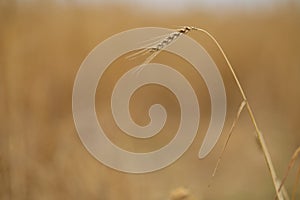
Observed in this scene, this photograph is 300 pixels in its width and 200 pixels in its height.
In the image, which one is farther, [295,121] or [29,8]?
[295,121]

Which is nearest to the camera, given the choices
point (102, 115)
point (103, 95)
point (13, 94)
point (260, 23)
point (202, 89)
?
point (13, 94)

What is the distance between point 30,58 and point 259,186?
73cm

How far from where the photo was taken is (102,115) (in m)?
1.33

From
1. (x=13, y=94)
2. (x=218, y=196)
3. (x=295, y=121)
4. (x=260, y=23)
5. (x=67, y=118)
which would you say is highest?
(x=260, y=23)

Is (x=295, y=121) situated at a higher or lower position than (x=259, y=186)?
higher

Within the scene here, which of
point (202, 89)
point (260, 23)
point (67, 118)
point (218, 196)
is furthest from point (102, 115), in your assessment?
point (260, 23)

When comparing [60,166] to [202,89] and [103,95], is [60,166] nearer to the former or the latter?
[103,95]

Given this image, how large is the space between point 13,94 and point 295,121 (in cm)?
114

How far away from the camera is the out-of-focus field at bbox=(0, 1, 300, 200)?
2.86ft

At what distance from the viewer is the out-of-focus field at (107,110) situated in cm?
87

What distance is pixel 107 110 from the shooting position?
1.40 meters

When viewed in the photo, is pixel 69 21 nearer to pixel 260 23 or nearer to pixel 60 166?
pixel 60 166

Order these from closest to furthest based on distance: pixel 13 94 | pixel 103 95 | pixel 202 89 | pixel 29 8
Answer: pixel 13 94 < pixel 29 8 < pixel 103 95 < pixel 202 89

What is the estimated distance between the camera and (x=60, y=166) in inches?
35.4
